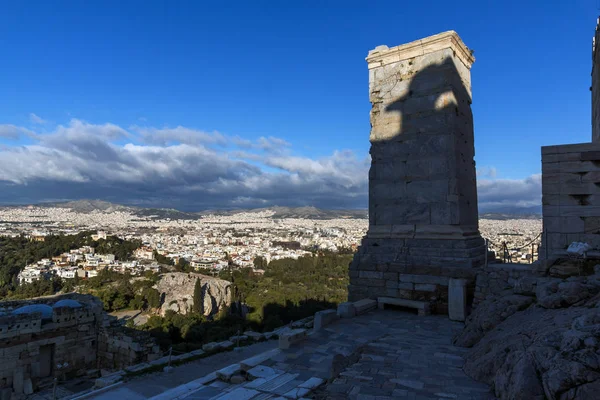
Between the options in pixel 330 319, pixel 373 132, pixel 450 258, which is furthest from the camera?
pixel 373 132

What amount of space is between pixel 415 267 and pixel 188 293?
3524 cm

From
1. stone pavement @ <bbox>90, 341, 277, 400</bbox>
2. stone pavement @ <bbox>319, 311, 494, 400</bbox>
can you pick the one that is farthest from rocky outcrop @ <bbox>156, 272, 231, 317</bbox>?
stone pavement @ <bbox>319, 311, 494, 400</bbox>

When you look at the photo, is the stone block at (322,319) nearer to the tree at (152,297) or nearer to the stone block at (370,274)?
the stone block at (370,274)

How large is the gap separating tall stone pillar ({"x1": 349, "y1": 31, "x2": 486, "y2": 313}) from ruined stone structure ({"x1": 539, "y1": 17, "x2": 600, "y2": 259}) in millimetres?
1408

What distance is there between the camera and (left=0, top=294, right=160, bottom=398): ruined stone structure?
37.6 feet

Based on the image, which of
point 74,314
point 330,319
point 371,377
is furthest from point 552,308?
point 74,314

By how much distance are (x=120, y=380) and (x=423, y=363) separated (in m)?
4.07

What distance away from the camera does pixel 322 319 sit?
6.28 meters

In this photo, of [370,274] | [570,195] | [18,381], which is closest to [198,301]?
[18,381]

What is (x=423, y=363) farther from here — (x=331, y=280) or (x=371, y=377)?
(x=331, y=280)

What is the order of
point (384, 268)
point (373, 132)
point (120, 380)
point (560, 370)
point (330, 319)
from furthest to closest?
point (373, 132)
point (384, 268)
point (330, 319)
point (120, 380)
point (560, 370)

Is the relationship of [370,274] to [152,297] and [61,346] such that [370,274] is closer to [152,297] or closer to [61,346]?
[61,346]

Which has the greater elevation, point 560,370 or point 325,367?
point 560,370

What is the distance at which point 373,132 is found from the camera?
8.70 metres
